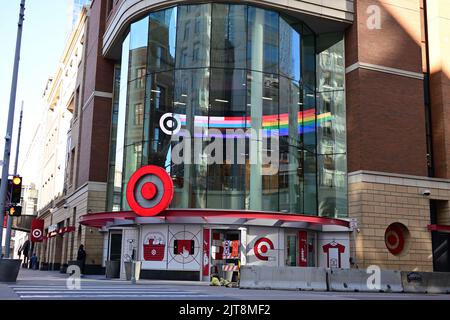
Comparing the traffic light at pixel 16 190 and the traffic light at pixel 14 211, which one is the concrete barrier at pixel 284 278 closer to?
the traffic light at pixel 14 211

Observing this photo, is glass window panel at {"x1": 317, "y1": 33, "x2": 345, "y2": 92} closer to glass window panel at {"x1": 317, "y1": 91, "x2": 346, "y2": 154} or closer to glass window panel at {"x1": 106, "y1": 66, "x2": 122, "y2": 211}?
glass window panel at {"x1": 317, "y1": 91, "x2": 346, "y2": 154}

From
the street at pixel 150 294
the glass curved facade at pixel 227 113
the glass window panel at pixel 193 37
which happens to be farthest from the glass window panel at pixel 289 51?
the street at pixel 150 294

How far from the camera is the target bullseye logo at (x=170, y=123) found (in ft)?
92.3

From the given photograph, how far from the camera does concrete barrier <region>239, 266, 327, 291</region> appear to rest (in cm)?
2069

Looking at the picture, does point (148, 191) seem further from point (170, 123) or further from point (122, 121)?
point (122, 121)

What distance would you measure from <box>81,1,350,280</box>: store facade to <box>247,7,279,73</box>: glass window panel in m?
0.06

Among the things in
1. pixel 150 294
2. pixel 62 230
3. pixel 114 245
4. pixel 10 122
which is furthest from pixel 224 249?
pixel 62 230

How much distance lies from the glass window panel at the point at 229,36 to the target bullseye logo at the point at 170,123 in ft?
11.9

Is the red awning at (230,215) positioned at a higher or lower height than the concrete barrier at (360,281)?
higher

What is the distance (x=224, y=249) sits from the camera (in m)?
26.7

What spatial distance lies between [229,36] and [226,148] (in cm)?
643

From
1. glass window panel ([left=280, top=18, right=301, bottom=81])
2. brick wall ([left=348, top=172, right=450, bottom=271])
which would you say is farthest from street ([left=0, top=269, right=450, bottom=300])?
glass window panel ([left=280, top=18, right=301, bottom=81])

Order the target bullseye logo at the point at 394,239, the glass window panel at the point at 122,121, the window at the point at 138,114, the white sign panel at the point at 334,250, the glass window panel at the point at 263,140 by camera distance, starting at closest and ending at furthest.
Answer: the glass window panel at the point at 263,140 < the white sign panel at the point at 334,250 < the target bullseye logo at the point at 394,239 < the window at the point at 138,114 < the glass window panel at the point at 122,121

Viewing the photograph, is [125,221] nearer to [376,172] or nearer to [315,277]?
[315,277]
